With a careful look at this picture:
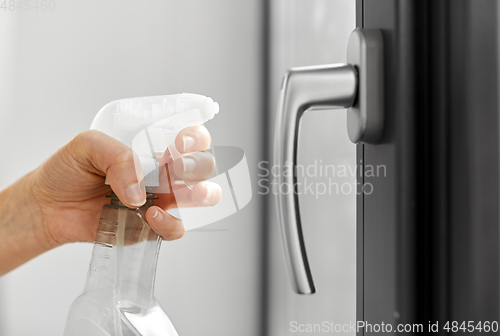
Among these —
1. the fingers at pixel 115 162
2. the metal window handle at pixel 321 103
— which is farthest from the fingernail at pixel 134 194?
the metal window handle at pixel 321 103

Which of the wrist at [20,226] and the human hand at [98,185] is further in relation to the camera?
the wrist at [20,226]

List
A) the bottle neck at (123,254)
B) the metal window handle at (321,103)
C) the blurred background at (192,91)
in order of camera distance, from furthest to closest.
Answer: the blurred background at (192,91) < the bottle neck at (123,254) < the metal window handle at (321,103)

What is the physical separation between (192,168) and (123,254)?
0.11 metres

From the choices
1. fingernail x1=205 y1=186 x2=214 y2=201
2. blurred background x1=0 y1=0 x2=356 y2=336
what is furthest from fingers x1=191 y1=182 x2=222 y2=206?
blurred background x1=0 y1=0 x2=356 y2=336

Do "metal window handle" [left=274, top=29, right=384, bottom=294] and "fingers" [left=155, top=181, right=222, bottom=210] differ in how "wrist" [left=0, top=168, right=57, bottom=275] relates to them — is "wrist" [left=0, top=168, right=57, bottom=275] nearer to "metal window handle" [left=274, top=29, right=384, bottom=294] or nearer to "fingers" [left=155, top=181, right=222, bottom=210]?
"fingers" [left=155, top=181, right=222, bottom=210]

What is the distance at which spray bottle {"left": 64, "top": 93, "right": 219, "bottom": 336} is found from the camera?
0.35 metres

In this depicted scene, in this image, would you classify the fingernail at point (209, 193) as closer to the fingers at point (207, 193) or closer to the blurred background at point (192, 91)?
the fingers at point (207, 193)

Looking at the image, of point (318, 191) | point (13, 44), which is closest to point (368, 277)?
point (318, 191)

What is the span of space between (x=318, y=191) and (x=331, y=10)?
19cm

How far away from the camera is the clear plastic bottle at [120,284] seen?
14.0 inches

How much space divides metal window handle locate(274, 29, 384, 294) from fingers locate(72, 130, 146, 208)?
129mm

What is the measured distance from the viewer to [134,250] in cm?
37

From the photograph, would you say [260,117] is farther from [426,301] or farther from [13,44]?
[13,44]

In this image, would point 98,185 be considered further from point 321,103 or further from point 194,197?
point 321,103
